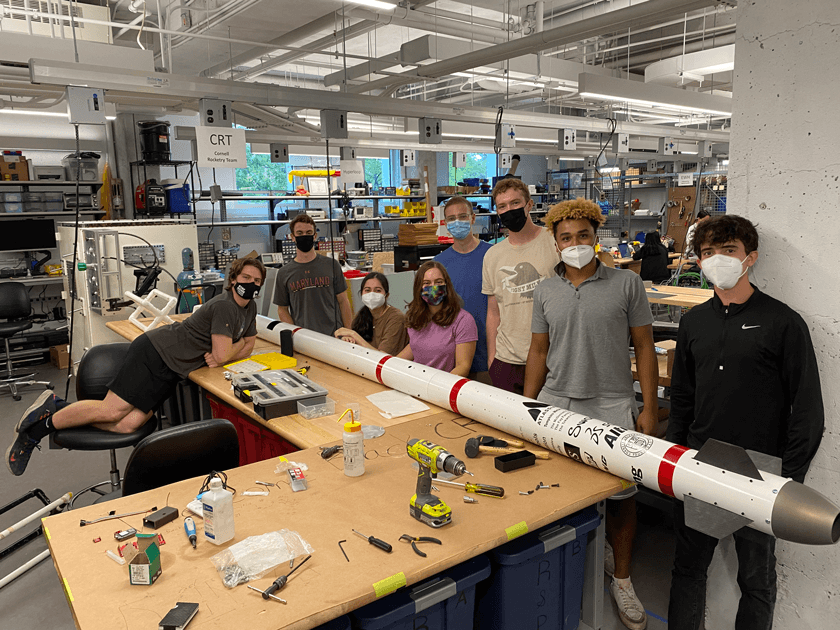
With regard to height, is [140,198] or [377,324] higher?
[140,198]

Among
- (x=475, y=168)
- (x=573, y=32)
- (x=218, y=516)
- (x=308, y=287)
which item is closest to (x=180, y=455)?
(x=218, y=516)

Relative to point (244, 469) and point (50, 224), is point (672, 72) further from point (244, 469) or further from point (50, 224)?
point (50, 224)

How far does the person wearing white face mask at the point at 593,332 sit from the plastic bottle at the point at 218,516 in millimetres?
1307

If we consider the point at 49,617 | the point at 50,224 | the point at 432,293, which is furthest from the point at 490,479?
the point at 50,224

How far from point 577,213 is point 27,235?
7.75 metres

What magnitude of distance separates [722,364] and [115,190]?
29.7ft

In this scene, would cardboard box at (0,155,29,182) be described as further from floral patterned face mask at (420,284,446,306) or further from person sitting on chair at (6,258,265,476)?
floral patterned face mask at (420,284,446,306)

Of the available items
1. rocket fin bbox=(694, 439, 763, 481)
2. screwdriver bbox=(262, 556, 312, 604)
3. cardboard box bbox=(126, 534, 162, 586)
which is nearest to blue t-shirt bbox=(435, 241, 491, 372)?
rocket fin bbox=(694, 439, 763, 481)

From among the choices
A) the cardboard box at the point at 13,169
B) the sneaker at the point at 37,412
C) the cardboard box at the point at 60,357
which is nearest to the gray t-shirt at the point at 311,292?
the sneaker at the point at 37,412

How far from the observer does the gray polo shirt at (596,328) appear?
2252mm

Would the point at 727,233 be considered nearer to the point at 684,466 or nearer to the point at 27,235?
the point at 684,466

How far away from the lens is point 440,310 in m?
2.99

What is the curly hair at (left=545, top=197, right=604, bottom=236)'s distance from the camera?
7.64ft

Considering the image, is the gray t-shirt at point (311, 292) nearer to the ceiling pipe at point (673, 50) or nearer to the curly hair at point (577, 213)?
the curly hair at point (577, 213)
